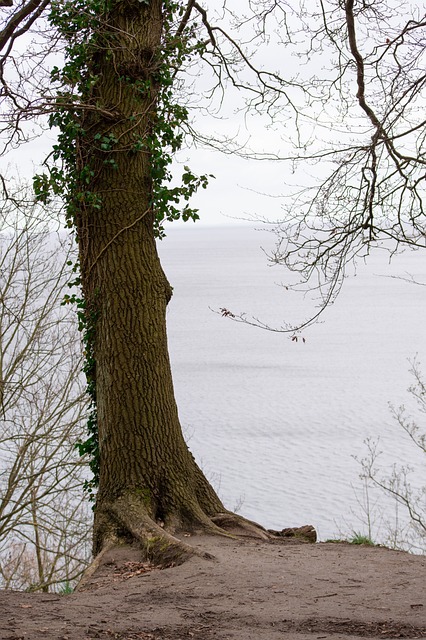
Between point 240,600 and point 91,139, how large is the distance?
12.9 ft

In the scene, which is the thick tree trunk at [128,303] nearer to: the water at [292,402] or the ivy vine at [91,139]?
the ivy vine at [91,139]

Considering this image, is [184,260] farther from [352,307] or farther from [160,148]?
[160,148]

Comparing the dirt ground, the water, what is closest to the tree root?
the dirt ground

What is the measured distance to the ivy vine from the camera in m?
7.10

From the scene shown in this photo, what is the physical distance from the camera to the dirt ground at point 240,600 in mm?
4559

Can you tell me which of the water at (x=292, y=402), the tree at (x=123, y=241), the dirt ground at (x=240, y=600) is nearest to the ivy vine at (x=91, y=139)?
the tree at (x=123, y=241)

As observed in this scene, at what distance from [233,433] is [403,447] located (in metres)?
5.66

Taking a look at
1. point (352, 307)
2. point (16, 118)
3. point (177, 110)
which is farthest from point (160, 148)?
point (352, 307)

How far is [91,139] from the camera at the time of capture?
7.17 meters

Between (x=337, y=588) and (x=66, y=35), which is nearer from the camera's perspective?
(x=337, y=588)

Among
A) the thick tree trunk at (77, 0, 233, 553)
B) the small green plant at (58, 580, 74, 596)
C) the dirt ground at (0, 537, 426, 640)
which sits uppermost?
the thick tree trunk at (77, 0, 233, 553)

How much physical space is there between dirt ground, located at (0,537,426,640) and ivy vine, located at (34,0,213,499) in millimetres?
1769

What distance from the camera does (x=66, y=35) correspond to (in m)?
7.18

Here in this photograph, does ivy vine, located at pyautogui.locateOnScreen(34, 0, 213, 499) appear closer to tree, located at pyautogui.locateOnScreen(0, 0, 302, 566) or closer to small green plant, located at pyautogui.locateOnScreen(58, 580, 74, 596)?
tree, located at pyautogui.locateOnScreen(0, 0, 302, 566)
